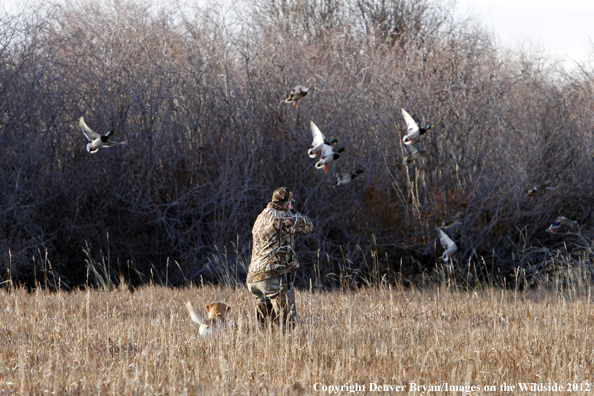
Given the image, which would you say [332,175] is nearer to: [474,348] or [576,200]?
[576,200]

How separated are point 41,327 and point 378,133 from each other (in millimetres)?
7866

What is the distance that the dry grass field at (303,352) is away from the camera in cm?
408

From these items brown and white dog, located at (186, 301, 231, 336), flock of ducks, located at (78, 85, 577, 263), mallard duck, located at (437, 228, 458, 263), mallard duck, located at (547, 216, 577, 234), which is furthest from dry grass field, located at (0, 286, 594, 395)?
mallard duck, located at (547, 216, 577, 234)

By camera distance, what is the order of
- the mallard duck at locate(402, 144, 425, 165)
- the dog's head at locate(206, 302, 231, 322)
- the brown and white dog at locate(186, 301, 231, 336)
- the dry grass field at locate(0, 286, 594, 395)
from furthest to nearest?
the mallard duck at locate(402, 144, 425, 165) → the dog's head at locate(206, 302, 231, 322) → the brown and white dog at locate(186, 301, 231, 336) → the dry grass field at locate(0, 286, 594, 395)

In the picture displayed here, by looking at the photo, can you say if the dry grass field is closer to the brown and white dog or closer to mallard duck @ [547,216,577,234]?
the brown and white dog

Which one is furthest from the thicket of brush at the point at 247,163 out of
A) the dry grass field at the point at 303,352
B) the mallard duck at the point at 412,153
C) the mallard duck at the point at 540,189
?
the dry grass field at the point at 303,352

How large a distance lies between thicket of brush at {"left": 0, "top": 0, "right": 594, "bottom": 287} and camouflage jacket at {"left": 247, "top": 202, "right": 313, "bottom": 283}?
546 centimetres

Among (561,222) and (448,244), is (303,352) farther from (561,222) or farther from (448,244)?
(561,222)

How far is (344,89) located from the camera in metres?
12.4

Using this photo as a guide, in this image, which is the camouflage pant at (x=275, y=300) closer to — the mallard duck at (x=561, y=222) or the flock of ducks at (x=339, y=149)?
the flock of ducks at (x=339, y=149)

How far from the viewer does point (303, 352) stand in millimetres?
4914

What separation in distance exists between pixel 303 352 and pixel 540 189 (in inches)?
312

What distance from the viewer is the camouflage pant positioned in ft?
17.7

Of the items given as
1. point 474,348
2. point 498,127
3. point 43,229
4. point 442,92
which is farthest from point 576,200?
point 43,229
